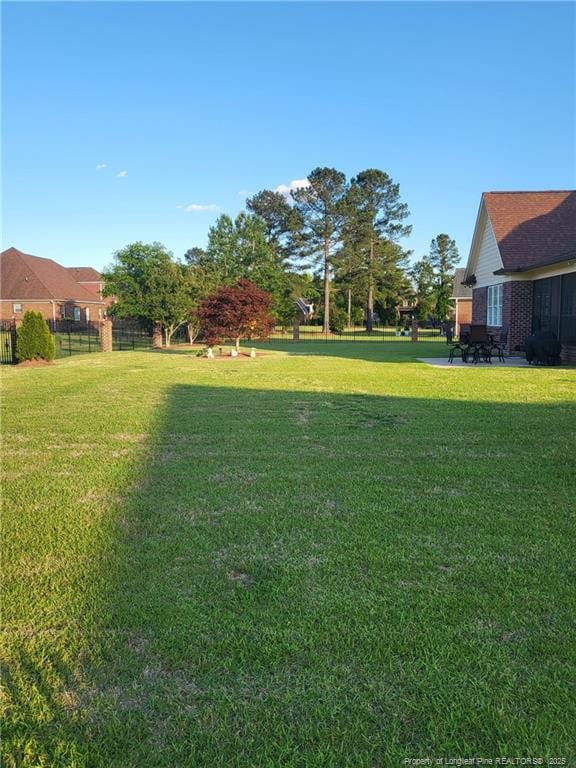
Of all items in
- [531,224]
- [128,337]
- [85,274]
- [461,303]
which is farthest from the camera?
A: [85,274]

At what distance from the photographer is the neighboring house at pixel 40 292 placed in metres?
37.6

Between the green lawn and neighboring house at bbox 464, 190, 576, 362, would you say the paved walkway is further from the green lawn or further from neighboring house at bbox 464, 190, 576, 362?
the green lawn

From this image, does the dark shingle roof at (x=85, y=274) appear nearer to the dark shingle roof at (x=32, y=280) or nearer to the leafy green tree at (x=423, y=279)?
the dark shingle roof at (x=32, y=280)

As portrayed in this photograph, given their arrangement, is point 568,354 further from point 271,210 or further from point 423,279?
point 423,279

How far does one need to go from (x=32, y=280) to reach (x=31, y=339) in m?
25.8

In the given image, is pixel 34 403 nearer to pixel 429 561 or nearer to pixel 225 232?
pixel 429 561

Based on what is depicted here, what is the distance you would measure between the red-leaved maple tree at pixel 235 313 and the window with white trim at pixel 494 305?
26.7 ft

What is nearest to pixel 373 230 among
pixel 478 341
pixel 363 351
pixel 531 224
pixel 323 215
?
pixel 323 215

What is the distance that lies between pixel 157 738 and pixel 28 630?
0.93 m

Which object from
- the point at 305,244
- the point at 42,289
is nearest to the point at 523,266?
the point at 305,244

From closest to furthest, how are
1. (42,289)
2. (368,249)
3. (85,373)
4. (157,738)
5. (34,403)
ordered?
(157,738)
(34,403)
(85,373)
(42,289)
(368,249)

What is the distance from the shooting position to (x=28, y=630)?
2350 mm

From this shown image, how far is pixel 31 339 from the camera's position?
51.2ft

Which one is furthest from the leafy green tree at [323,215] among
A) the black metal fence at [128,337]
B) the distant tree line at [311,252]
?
the black metal fence at [128,337]
